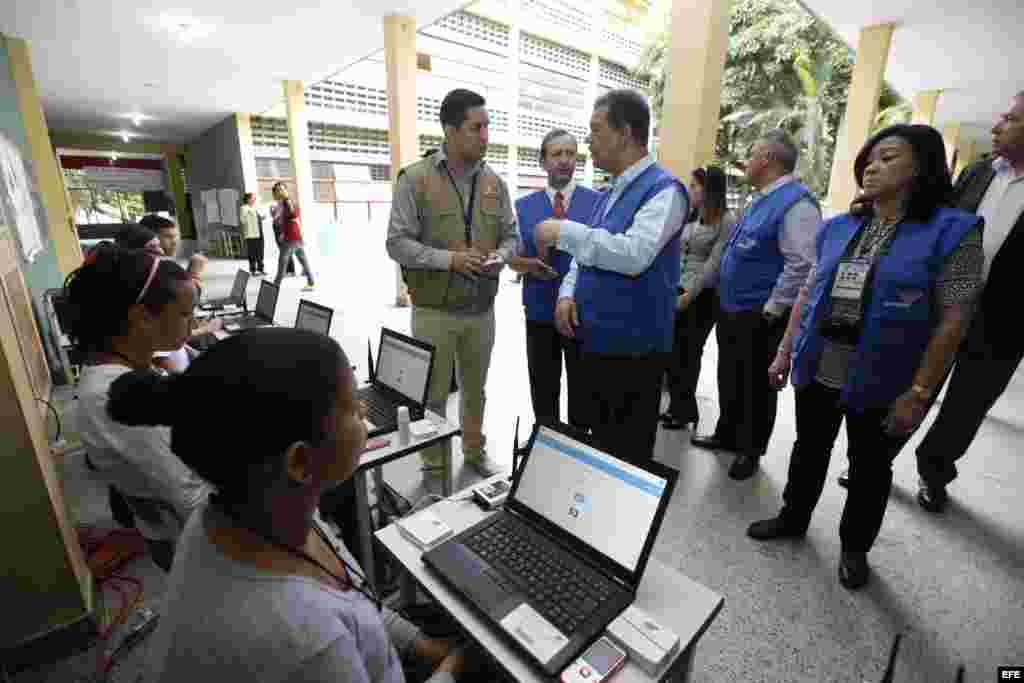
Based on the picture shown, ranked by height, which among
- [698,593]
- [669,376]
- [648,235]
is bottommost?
[669,376]

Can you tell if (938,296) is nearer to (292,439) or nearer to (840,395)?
(840,395)

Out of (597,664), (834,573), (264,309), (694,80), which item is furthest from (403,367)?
(694,80)

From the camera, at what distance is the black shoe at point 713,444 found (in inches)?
A: 102

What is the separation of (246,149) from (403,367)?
1095cm

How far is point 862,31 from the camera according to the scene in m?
5.27

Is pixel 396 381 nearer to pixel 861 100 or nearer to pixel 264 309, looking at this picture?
pixel 264 309

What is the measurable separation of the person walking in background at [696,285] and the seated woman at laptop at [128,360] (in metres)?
2.45

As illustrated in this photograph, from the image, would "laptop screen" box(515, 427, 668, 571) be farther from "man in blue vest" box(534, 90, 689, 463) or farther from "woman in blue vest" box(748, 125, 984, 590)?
"woman in blue vest" box(748, 125, 984, 590)

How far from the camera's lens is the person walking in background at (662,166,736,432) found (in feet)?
8.60

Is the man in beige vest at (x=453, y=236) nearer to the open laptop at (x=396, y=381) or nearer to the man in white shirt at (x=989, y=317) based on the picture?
the open laptop at (x=396, y=381)

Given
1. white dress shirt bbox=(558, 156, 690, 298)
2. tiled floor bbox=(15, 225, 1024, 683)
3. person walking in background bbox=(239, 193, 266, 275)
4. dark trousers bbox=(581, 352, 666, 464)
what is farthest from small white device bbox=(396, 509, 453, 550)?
person walking in background bbox=(239, 193, 266, 275)

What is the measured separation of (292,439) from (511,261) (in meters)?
1.57

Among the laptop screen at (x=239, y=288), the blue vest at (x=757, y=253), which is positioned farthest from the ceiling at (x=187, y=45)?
the blue vest at (x=757, y=253)

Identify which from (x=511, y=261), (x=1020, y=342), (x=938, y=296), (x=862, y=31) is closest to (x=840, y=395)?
(x=938, y=296)
